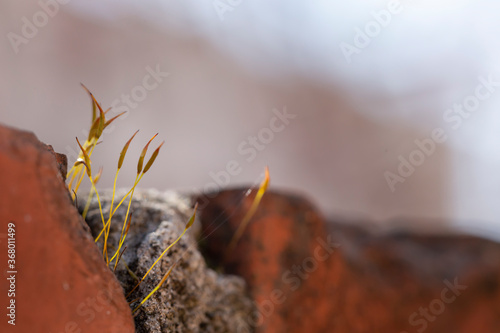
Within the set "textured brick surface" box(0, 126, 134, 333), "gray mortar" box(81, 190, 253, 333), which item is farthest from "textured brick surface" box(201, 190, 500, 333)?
"textured brick surface" box(0, 126, 134, 333)

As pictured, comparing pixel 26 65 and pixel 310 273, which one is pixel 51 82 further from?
pixel 310 273

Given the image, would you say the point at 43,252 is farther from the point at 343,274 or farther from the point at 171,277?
the point at 343,274

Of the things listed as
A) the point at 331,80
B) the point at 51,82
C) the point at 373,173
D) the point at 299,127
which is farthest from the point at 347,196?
the point at 51,82

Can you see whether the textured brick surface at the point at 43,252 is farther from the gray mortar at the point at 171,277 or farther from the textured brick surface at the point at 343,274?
the textured brick surface at the point at 343,274

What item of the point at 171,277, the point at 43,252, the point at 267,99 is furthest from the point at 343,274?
the point at 267,99

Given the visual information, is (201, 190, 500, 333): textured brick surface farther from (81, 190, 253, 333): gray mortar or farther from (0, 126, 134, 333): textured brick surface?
(0, 126, 134, 333): textured brick surface

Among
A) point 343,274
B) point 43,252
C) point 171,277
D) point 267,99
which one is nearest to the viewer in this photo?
point 43,252
